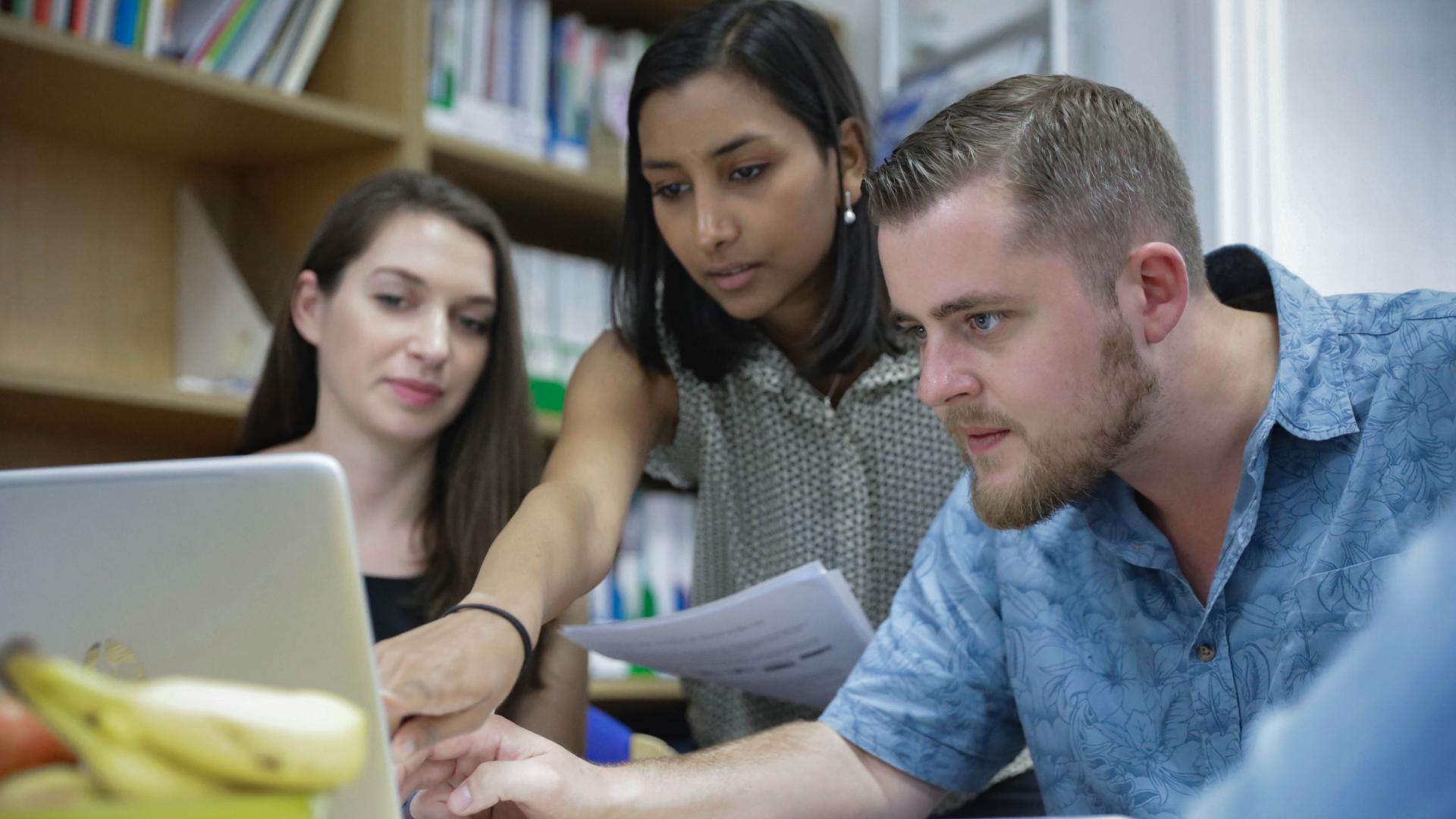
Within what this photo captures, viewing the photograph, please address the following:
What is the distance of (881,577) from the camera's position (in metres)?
1.46

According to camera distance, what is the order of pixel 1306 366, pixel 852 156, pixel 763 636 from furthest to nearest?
pixel 852 156 → pixel 763 636 → pixel 1306 366

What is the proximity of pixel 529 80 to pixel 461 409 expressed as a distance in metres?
0.88

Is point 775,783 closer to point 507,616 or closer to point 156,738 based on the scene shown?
point 507,616

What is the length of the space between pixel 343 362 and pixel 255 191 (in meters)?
0.73

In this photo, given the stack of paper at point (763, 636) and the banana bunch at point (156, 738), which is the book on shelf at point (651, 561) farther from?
the banana bunch at point (156, 738)

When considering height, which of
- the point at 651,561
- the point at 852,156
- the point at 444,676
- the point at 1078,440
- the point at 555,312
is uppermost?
the point at 852,156

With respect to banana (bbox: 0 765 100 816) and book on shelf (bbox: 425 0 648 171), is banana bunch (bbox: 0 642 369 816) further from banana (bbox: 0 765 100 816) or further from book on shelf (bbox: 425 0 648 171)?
book on shelf (bbox: 425 0 648 171)

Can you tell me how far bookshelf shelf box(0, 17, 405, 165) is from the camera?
1.85 m

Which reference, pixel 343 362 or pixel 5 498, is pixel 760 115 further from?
pixel 5 498

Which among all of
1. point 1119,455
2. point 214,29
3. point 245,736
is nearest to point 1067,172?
point 1119,455

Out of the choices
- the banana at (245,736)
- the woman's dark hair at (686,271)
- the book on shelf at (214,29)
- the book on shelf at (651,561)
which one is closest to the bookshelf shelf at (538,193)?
the book on shelf at (214,29)

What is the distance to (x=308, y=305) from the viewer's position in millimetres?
1834

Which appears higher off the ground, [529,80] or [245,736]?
[529,80]

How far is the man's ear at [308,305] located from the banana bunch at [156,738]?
149 cm
